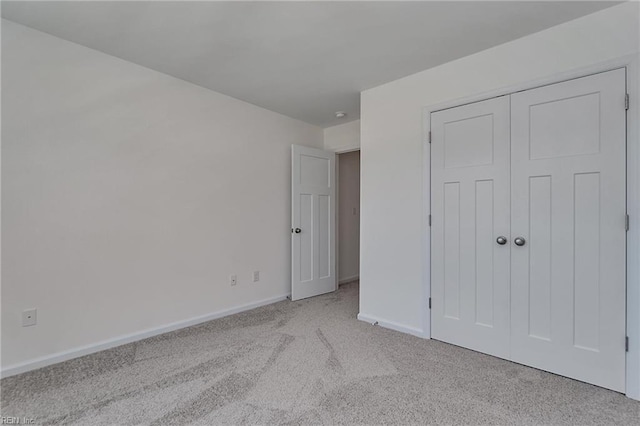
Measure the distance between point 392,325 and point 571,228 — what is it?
1625 mm

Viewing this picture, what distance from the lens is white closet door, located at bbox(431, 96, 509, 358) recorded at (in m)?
2.31

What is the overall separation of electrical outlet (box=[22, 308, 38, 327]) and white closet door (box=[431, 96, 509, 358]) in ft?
9.94

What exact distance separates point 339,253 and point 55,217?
11.5 feet

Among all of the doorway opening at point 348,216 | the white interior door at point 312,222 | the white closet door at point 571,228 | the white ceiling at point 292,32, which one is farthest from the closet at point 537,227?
the doorway opening at point 348,216

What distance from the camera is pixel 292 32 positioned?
2119mm

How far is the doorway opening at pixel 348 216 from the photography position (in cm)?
488

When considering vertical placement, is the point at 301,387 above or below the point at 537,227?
below

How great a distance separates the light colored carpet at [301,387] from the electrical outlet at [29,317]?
33 cm

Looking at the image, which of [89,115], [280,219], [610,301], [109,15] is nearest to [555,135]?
[610,301]

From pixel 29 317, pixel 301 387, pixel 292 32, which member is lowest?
pixel 301 387

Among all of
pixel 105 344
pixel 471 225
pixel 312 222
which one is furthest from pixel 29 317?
pixel 471 225

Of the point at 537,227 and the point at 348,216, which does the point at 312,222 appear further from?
the point at 537,227

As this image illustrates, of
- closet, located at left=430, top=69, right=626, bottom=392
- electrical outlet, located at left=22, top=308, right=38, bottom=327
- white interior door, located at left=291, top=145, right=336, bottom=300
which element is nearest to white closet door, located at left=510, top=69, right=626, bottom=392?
closet, located at left=430, top=69, right=626, bottom=392

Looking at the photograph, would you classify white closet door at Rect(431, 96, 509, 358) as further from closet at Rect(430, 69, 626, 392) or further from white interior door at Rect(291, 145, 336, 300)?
white interior door at Rect(291, 145, 336, 300)
